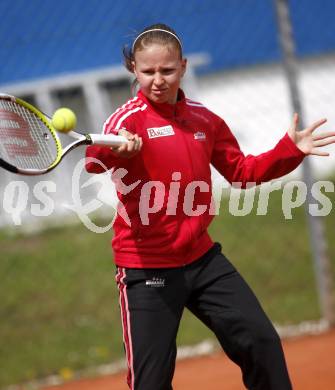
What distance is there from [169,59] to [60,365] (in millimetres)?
3142

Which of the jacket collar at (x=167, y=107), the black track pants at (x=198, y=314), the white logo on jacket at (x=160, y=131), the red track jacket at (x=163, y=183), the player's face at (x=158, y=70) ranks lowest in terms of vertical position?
the black track pants at (x=198, y=314)

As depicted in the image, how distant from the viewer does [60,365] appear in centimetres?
610

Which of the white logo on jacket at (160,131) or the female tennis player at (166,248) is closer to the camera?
the female tennis player at (166,248)

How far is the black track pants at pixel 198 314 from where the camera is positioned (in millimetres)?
3465

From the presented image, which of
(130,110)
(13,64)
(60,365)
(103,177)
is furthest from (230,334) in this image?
(13,64)

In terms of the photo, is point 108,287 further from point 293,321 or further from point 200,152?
point 200,152

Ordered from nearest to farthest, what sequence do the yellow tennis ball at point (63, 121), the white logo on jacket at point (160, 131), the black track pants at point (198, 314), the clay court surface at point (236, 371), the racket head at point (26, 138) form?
the yellow tennis ball at point (63, 121) < the racket head at point (26, 138) < the black track pants at point (198, 314) < the white logo on jacket at point (160, 131) < the clay court surface at point (236, 371)

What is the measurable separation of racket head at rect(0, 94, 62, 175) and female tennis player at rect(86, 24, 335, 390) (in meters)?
0.17

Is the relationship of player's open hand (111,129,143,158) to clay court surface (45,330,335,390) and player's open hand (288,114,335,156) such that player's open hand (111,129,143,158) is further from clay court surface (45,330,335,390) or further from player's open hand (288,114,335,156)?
clay court surface (45,330,335,390)

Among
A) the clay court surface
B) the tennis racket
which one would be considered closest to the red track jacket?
the tennis racket

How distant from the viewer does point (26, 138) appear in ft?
11.5

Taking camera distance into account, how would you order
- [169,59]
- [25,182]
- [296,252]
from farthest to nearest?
[296,252] < [25,182] < [169,59]

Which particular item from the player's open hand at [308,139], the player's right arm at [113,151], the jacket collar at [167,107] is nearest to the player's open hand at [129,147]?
the player's right arm at [113,151]

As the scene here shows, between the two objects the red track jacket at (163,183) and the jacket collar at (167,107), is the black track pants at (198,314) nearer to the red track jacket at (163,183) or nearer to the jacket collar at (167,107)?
the red track jacket at (163,183)
